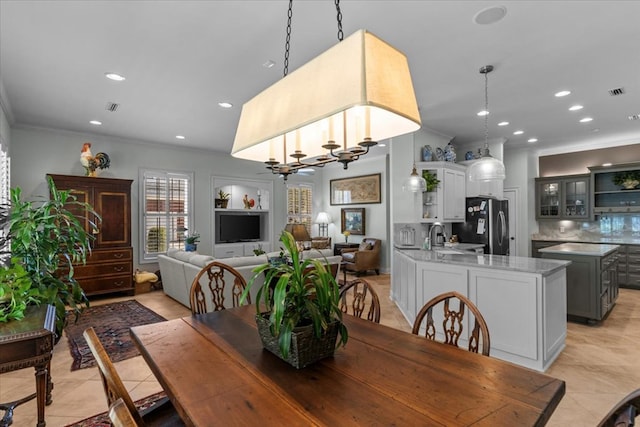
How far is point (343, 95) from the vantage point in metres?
1.06

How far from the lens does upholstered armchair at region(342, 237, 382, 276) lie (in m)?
7.26

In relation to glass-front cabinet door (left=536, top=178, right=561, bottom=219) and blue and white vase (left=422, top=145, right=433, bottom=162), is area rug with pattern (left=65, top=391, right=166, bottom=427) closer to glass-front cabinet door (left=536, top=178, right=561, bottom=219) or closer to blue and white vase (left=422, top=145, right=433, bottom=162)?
blue and white vase (left=422, top=145, right=433, bottom=162)

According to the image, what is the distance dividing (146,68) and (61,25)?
2.52 ft

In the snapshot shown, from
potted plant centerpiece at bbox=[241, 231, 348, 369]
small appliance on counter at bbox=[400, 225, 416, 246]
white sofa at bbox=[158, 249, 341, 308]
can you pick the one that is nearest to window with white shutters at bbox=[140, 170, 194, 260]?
white sofa at bbox=[158, 249, 341, 308]

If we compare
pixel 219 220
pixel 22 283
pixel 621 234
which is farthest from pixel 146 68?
pixel 621 234

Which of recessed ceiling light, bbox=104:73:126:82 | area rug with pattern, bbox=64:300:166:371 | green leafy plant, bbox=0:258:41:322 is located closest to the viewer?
green leafy plant, bbox=0:258:41:322

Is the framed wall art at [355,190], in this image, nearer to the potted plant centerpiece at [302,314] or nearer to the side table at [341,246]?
the side table at [341,246]

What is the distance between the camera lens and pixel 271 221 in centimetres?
825

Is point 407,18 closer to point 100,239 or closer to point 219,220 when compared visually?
point 100,239

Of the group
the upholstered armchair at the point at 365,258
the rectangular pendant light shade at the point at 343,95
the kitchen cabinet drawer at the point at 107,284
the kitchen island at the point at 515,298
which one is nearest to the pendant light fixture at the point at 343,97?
the rectangular pendant light shade at the point at 343,95

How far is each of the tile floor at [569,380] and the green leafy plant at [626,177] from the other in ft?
11.3

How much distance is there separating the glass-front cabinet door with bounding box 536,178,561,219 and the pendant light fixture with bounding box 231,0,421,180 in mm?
7068

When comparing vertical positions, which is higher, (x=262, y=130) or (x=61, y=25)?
(x=61, y=25)

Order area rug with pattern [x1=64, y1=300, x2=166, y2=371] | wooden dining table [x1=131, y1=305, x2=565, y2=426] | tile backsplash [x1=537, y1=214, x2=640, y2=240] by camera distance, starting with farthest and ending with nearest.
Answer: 1. tile backsplash [x1=537, y1=214, x2=640, y2=240]
2. area rug with pattern [x1=64, y1=300, x2=166, y2=371]
3. wooden dining table [x1=131, y1=305, x2=565, y2=426]
